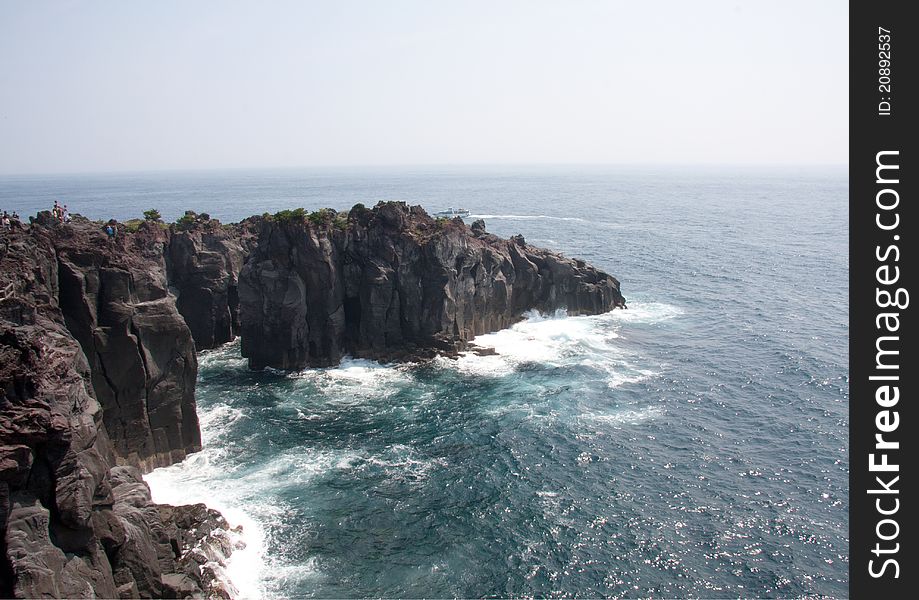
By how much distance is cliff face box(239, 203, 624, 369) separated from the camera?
81.4 metres

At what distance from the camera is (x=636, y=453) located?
58531mm

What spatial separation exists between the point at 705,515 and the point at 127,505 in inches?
1574

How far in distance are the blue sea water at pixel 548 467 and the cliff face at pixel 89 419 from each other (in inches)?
222

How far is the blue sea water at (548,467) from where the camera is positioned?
4294 centimetres

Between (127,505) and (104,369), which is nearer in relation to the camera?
(127,505)

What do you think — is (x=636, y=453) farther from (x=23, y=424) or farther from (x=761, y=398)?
(x=23, y=424)

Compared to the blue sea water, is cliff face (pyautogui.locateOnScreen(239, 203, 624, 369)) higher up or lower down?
higher up

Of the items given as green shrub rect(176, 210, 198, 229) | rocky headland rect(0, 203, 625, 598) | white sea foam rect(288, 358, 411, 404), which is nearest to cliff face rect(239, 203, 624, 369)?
rocky headland rect(0, 203, 625, 598)

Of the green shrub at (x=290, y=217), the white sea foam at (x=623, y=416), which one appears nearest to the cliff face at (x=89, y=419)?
the green shrub at (x=290, y=217)

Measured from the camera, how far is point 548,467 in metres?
56.2

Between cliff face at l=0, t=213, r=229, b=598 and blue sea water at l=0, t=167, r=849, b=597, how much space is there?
18.5 ft

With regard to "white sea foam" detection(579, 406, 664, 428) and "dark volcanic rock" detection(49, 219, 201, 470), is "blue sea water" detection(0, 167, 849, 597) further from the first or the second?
"dark volcanic rock" detection(49, 219, 201, 470)

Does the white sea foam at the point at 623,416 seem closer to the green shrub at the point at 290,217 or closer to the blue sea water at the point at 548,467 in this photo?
the blue sea water at the point at 548,467
